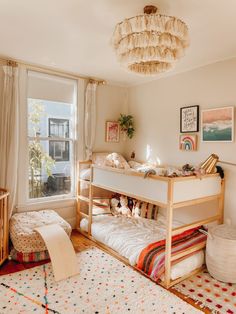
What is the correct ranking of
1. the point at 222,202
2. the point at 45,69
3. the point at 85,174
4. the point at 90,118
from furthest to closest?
the point at 90,118
the point at 85,174
the point at 45,69
the point at 222,202

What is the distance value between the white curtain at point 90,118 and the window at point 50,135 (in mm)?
208

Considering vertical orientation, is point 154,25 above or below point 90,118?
above

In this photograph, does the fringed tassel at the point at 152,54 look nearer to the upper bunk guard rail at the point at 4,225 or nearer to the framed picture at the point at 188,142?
the framed picture at the point at 188,142

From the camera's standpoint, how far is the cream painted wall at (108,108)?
4008 millimetres

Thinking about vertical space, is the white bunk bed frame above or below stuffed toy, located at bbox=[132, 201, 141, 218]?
above

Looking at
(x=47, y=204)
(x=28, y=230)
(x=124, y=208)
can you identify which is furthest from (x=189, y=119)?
(x=28, y=230)

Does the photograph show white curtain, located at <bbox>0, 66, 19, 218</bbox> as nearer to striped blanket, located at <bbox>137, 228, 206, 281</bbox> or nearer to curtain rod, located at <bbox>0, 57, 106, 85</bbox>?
curtain rod, located at <bbox>0, 57, 106, 85</bbox>

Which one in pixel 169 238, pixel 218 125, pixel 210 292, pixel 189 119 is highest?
pixel 189 119

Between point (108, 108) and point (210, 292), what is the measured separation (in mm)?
3035

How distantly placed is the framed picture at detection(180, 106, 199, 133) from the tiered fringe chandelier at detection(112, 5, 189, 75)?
59.6 inches

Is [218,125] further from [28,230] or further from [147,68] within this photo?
[28,230]

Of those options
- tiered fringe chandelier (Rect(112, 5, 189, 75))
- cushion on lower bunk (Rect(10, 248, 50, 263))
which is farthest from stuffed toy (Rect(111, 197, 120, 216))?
tiered fringe chandelier (Rect(112, 5, 189, 75))

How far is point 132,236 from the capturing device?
291 cm

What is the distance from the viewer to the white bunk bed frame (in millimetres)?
2270
